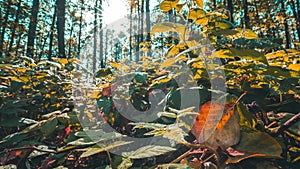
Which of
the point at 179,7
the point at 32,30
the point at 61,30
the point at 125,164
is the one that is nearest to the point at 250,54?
the point at 179,7

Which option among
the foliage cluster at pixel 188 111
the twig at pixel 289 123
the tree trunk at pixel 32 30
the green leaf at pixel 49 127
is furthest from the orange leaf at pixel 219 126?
the tree trunk at pixel 32 30

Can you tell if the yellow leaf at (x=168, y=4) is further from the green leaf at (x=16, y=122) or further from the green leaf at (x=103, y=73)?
the green leaf at (x=16, y=122)

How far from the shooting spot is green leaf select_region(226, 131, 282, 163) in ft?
1.47

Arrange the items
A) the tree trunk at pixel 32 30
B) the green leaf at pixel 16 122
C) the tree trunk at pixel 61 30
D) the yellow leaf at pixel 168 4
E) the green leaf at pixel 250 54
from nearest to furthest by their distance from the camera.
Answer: the green leaf at pixel 250 54 < the yellow leaf at pixel 168 4 < the green leaf at pixel 16 122 < the tree trunk at pixel 61 30 < the tree trunk at pixel 32 30

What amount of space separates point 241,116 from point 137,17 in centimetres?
2031

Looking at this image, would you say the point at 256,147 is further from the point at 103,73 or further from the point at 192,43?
Answer: the point at 103,73

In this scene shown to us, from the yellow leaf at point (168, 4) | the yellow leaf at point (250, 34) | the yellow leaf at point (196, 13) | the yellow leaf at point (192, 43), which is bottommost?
the yellow leaf at point (192, 43)

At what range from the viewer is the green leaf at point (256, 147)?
45cm

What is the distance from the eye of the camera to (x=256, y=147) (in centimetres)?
47

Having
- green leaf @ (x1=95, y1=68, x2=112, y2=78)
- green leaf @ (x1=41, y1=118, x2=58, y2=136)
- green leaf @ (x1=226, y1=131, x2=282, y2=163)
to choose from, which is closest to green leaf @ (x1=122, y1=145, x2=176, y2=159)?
green leaf @ (x1=226, y1=131, x2=282, y2=163)

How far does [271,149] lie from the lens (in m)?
0.45

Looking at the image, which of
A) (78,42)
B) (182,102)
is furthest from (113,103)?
(78,42)

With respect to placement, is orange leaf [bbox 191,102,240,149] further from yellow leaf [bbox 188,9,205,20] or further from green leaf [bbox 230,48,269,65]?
yellow leaf [bbox 188,9,205,20]

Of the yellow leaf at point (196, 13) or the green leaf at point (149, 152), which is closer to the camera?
the green leaf at point (149, 152)
